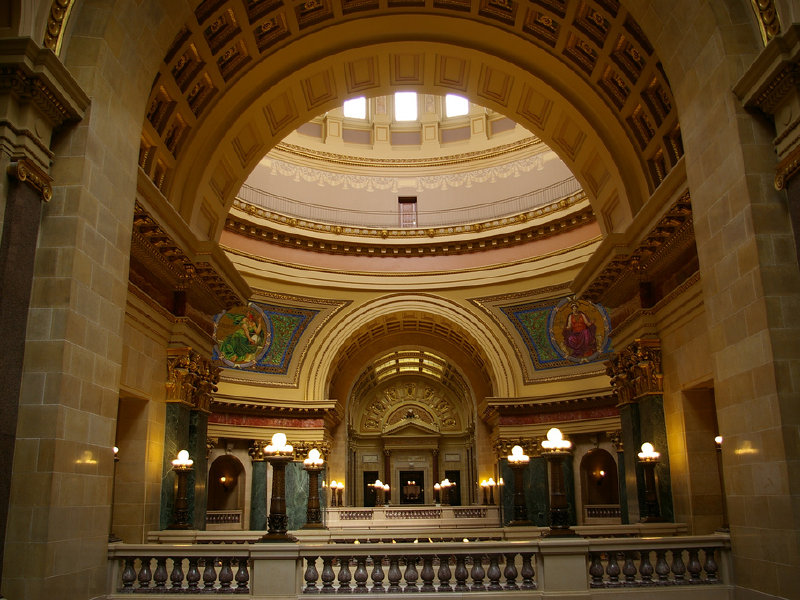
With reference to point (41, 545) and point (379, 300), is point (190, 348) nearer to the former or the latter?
point (41, 545)

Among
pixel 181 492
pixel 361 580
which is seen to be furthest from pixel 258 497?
pixel 361 580

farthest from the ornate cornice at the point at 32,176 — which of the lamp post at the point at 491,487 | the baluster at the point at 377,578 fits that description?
the lamp post at the point at 491,487

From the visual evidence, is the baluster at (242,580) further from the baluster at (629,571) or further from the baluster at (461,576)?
the baluster at (629,571)

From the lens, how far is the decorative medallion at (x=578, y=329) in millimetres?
27031

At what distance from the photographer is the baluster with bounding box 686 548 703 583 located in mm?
8862

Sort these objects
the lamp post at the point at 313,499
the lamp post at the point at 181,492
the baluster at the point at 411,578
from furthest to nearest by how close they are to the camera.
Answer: the lamp post at the point at 313,499
the lamp post at the point at 181,492
the baluster at the point at 411,578

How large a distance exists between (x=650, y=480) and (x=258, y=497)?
718 inches

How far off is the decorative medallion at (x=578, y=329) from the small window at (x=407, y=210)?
765 cm

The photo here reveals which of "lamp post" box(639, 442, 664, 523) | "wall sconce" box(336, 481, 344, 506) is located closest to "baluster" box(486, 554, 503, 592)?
"lamp post" box(639, 442, 664, 523)

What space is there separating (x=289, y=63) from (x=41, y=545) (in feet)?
33.2

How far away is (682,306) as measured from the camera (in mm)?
12977

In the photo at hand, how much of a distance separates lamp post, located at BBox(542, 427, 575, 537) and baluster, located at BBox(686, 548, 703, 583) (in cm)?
148

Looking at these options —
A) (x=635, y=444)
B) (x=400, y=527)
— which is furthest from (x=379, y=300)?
(x=635, y=444)

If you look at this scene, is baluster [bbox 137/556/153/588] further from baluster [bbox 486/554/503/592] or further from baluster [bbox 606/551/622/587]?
baluster [bbox 606/551/622/587]
